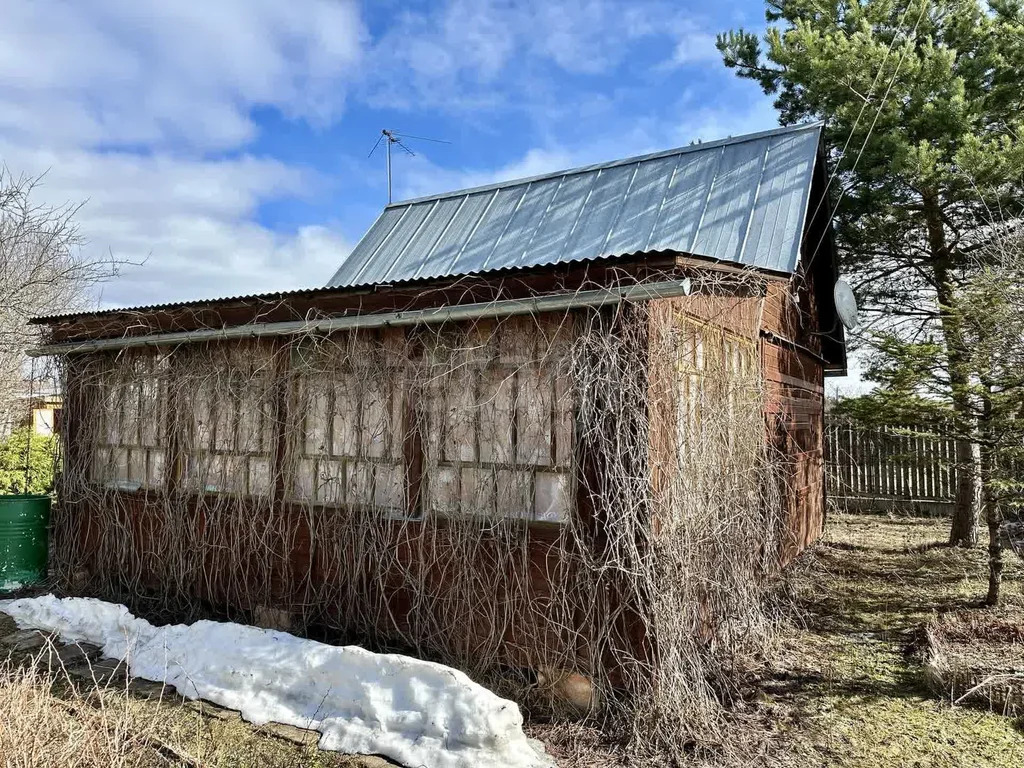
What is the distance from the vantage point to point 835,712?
4500mm

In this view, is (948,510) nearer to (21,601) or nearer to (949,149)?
(949,149)

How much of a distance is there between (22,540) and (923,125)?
1233cm

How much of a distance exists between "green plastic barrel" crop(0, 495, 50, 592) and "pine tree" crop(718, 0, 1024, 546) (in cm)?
1071

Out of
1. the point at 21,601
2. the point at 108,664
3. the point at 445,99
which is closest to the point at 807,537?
the point at 108,664

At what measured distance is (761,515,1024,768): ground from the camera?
4.00 m

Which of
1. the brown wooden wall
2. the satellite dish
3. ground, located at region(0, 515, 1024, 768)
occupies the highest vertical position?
the satellite dish

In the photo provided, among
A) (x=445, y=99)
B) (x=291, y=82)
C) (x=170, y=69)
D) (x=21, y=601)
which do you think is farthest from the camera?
(x=445, y=99)

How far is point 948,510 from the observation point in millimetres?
12766

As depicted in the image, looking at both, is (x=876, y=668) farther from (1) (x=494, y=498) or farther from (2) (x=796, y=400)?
(2) (x=796, y=400)

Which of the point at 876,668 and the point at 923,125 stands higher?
the point at 923,125

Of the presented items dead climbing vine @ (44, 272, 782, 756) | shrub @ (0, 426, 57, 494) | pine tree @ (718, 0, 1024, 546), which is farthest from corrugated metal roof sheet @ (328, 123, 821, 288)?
shrub @ (0, 426, 57, 494)

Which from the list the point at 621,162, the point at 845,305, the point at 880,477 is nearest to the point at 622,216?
the point at 621,162

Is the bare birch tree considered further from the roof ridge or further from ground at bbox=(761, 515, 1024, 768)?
ground at bbox=(761, 515, 1024, 768)

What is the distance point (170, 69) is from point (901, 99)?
9.69 metres
